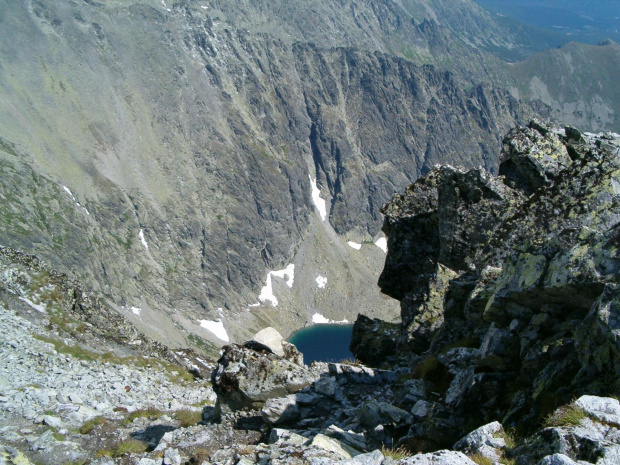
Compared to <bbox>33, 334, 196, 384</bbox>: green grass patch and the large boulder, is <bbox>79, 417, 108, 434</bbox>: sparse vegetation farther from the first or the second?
<bbox>33, 334, 196, 384</bbox>: green grass patch

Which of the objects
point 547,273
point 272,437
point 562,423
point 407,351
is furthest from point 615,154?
point 272,437

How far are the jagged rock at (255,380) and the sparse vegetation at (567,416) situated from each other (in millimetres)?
10373

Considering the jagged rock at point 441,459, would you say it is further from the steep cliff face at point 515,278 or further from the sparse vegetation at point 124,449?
the sparse vegetation at point 124,449

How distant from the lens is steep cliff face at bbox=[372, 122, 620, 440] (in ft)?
31.9

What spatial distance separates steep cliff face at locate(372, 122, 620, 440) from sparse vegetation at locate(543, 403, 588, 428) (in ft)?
2.70

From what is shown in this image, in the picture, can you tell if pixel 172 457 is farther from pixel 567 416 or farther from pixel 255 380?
pixel 567 416

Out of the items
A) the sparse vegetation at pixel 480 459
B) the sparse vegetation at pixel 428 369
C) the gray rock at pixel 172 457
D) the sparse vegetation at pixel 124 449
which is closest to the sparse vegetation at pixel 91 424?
the sparse vegetation at pixel 124 449

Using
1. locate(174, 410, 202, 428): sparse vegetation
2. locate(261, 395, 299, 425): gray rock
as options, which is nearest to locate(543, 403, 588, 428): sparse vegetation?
A: locate(261, 395, 299, 425): gray rock

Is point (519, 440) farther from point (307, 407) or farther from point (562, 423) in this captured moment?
point (307, 407)

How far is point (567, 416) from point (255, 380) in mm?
11744

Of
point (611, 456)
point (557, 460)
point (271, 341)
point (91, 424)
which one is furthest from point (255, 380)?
point (611, 456)

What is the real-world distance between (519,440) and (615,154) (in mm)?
13907

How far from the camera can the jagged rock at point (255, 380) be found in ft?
57.0

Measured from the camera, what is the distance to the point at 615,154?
59.1 ft
